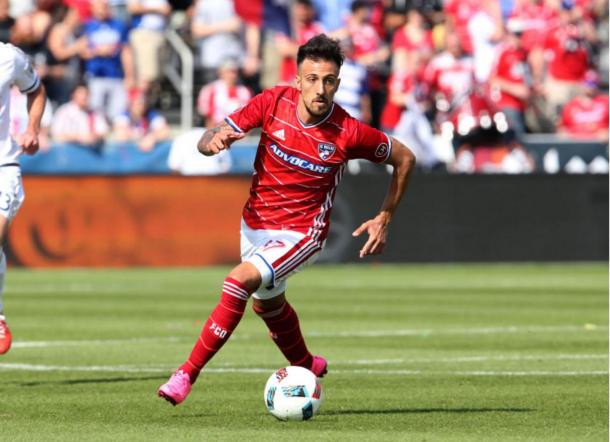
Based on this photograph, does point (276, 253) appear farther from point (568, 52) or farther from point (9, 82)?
point (568, 52)

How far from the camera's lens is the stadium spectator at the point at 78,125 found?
24.0 metres

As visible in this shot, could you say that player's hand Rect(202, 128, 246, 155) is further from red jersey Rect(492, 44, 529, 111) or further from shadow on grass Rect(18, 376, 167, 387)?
red jersey Rect(492, 44, 529, 111)

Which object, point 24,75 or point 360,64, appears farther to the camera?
point 360,64

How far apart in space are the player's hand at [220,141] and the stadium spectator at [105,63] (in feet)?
52.9

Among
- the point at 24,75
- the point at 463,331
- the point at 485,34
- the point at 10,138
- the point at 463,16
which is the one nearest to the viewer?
the point at 10,138

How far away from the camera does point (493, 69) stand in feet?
86.2

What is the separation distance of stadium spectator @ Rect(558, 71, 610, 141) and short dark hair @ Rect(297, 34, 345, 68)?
1792 centimetres

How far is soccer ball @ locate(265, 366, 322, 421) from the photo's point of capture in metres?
8.67

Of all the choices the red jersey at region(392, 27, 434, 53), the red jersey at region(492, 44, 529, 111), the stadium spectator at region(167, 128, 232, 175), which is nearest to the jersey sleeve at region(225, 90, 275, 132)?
the stadium spectator at region(167, 128, 232, 175)

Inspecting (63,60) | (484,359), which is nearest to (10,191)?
(484,359)

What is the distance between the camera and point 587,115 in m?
26.7

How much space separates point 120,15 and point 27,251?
17.6 ft

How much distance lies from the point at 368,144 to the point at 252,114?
703 millimetres

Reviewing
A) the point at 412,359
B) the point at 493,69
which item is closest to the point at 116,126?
the point at 493,69
